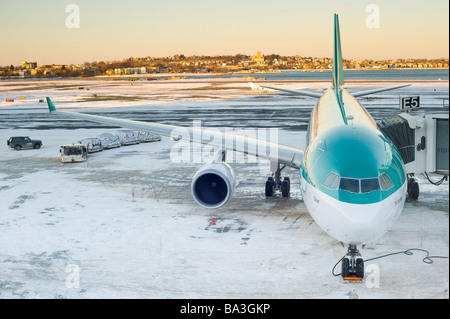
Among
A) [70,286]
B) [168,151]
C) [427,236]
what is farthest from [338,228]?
[168,151]

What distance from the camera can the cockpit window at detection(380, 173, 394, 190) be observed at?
10.4 m

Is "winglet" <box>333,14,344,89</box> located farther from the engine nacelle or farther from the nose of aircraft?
the nose of aircraft

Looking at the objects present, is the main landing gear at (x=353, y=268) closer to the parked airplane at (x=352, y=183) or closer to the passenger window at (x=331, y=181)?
the parked airplane at (x=352, y=183)

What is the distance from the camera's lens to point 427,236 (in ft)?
47.2

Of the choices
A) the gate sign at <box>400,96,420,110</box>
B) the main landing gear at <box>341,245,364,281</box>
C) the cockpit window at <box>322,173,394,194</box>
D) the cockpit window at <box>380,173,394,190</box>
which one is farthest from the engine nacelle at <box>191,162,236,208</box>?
the gate sign at <box>400,96,420,110</box>

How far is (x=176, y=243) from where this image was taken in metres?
14.4

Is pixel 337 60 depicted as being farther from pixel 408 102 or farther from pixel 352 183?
pixel 352 183

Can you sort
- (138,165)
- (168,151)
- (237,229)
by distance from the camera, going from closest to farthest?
1. (237,229)
2. (138,165)
3. (168,151)

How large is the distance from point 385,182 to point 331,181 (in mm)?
1096

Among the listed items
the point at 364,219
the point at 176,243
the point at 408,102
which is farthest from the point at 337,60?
the point at 364,219

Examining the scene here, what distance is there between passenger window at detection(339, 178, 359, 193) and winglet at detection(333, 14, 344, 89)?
10.7 meters

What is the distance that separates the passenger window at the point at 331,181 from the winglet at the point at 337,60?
1044 centimetres

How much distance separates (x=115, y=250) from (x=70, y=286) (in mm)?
2364
